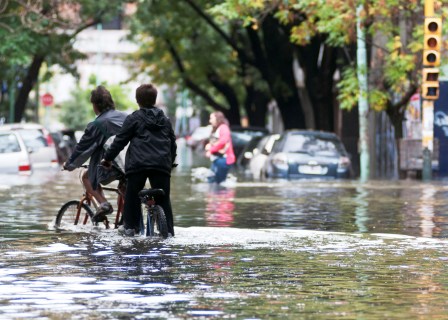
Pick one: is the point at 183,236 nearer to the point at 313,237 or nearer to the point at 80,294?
the point at 313,237

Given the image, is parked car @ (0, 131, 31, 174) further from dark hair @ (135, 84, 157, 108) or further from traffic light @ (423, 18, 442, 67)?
dark hair @ (135, 84, 157, 108)

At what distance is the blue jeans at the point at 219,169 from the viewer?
2958cm

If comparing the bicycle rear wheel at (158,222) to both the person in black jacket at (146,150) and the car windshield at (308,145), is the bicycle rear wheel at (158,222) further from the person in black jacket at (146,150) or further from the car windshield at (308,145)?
the car windshield at (308,145)

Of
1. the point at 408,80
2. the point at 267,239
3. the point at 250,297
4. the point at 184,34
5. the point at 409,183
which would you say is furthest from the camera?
the point at 184,34

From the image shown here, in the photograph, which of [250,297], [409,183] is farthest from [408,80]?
[250,297]

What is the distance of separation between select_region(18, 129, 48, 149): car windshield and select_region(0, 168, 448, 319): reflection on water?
18299mm

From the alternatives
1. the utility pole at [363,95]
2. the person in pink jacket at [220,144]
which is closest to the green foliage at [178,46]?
the utility pole at [363,95]

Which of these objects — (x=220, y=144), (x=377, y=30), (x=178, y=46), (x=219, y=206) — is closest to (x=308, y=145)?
(x=377, y=30)

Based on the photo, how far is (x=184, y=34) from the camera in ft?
199

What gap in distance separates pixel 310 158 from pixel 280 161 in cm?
66

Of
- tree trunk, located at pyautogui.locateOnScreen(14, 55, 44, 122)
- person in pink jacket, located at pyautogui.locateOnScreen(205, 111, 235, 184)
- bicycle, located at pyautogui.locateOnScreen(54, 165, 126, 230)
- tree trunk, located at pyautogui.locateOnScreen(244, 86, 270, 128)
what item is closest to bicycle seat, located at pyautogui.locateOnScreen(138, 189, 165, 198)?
bicycle, located at pyautogui.locateOnScreen(54, 165, 126, 230)

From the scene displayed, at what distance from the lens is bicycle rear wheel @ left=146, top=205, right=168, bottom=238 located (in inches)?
586

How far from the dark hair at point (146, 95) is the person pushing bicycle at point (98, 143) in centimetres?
60

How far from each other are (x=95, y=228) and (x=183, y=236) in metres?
1.26
